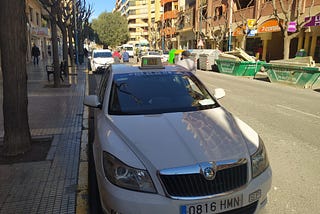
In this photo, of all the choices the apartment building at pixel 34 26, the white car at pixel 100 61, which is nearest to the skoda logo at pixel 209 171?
the white car at pixel 100 61

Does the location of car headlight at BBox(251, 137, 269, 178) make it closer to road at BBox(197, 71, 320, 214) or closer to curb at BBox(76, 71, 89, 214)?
road at BBox(197, 71, 320, 214)

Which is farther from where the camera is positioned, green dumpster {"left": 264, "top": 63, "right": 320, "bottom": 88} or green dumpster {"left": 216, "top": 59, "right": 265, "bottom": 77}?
green dumpster {"left": 216, "top": 59, "right": 265, "bottom": 77}

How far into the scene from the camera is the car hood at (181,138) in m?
2.50

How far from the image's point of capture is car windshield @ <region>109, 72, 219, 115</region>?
11.7 ft

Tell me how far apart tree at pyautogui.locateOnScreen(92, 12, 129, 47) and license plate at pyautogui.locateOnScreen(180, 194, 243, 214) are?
80686 mm

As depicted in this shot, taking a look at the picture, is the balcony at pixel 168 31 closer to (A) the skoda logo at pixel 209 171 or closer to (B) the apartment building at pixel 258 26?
(B) the apartment building at pixel 258 26

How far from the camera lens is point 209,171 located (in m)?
2.41

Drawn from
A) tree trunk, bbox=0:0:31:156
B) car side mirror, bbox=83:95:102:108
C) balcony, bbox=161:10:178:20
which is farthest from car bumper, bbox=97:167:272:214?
balcony, bbox=161:10:178:20

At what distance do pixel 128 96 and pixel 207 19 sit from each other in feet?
134

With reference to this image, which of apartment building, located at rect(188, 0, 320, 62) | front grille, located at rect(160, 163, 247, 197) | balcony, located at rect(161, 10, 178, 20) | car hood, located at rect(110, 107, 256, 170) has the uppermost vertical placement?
balcony, located at rect(161, 10, 178, 20)

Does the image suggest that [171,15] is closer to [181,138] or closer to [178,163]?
[181,138]

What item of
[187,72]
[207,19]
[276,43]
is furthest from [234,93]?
[207,19]

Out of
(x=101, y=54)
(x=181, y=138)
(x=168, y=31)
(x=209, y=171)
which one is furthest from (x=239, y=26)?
(x=168, y=31)

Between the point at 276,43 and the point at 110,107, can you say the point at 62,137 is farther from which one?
the point at 276,43
